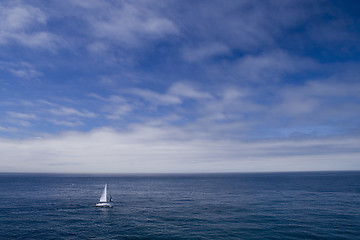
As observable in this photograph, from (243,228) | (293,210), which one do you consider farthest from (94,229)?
(293,210)

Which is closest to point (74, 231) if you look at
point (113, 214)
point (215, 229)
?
point (113, 214)

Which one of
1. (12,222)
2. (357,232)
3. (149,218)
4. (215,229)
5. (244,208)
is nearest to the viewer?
(357,232)

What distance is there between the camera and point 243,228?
58.4 meters

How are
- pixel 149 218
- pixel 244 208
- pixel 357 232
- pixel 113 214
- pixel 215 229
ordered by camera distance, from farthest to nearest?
pixel 244 208 < pixel 113 214 < pixel 149 218 < pixel 215 229 < pixel 357 232

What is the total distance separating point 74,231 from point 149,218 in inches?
885

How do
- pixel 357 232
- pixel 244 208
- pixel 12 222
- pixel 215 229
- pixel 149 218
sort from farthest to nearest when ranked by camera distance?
pixel 244 208
pixel 149 218
pixel 12 222
pixel 215 229
pixel 357 232

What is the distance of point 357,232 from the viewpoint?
5422cm

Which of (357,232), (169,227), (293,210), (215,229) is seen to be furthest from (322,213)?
(169,227)

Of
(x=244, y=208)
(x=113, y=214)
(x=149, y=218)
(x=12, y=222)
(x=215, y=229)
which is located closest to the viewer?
(x=215, y=229)

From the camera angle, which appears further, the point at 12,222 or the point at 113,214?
the point at 113,214

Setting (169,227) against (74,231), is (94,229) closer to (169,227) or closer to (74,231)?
(74,231)

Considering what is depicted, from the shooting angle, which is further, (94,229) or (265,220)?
(265,220)

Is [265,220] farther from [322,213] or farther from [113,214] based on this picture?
[113,214]

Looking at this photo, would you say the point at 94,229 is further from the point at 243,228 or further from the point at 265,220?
the point at 265,220
